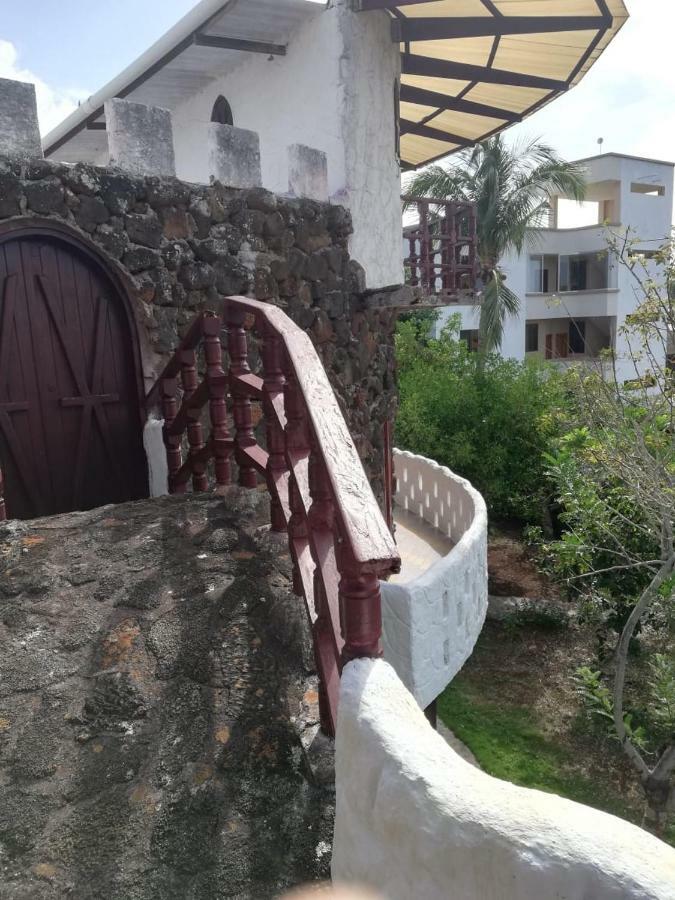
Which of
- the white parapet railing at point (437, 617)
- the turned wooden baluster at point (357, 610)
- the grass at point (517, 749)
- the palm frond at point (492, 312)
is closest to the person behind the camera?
the turned wooden baluster at point (357, 610)

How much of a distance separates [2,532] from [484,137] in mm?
9950

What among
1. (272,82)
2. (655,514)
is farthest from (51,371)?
(655,514)

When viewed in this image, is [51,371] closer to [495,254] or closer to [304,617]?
[304,617]

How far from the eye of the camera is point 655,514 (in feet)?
20.6

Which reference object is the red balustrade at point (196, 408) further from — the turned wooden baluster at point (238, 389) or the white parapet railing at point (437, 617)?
the white parapet railing at point (437, 617)

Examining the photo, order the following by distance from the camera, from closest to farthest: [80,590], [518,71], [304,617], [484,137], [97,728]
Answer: [97,728]
[304,617]
[80,590]
[518,71]
[484,137]

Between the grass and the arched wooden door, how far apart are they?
17.9ft

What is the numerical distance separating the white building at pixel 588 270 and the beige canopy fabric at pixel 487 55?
1233 centimetres

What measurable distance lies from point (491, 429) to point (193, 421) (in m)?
10.1

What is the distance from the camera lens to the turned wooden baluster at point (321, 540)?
2039mm

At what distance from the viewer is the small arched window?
827cm

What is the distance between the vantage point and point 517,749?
332 inches

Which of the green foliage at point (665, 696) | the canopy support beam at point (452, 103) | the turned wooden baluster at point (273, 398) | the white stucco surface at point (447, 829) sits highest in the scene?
the canopy support beam at point (452, 103)

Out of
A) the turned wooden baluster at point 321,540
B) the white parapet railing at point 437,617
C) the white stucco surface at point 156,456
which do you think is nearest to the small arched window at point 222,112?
the white stucco surface at point 156,456
